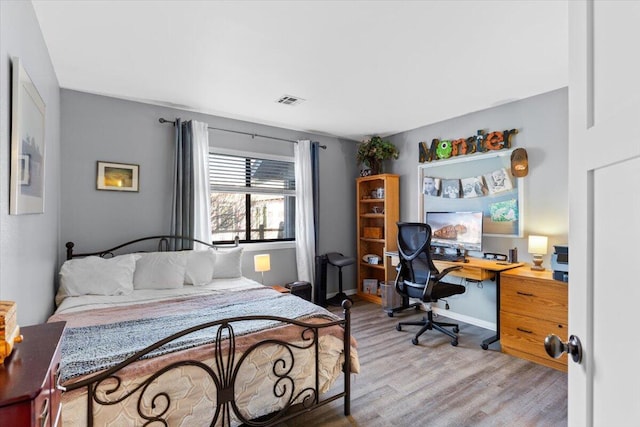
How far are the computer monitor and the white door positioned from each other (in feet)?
9.73

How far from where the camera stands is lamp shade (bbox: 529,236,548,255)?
3055mm

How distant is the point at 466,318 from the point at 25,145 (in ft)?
14.3

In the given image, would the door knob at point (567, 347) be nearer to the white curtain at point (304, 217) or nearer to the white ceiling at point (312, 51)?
the white ceiling at point (312, 51)

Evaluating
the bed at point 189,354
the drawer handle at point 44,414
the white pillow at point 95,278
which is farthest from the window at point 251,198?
the drawer handle at point 44,414

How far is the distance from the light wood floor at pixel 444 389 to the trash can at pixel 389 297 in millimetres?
981

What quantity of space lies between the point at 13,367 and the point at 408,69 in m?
2.93

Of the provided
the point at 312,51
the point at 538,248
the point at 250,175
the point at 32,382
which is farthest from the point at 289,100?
the point at 32,382

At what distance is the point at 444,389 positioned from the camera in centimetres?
238

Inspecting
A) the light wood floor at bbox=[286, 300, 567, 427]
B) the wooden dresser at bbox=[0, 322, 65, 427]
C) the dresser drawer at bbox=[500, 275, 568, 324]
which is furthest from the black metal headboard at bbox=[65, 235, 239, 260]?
the dresser drawer at bbox=[500, 275, 568, 324]

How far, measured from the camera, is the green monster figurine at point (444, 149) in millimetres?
4071

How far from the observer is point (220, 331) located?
1651 millimetres

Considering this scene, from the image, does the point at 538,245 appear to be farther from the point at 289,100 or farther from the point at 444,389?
the point at 289,100

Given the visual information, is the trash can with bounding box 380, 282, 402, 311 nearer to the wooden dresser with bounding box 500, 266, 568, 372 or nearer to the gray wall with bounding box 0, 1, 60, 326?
the wooden dresser with bounding box 500, 266, 568, 372

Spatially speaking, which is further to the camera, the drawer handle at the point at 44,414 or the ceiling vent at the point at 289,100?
the ceiling vent at the point at 289,100
